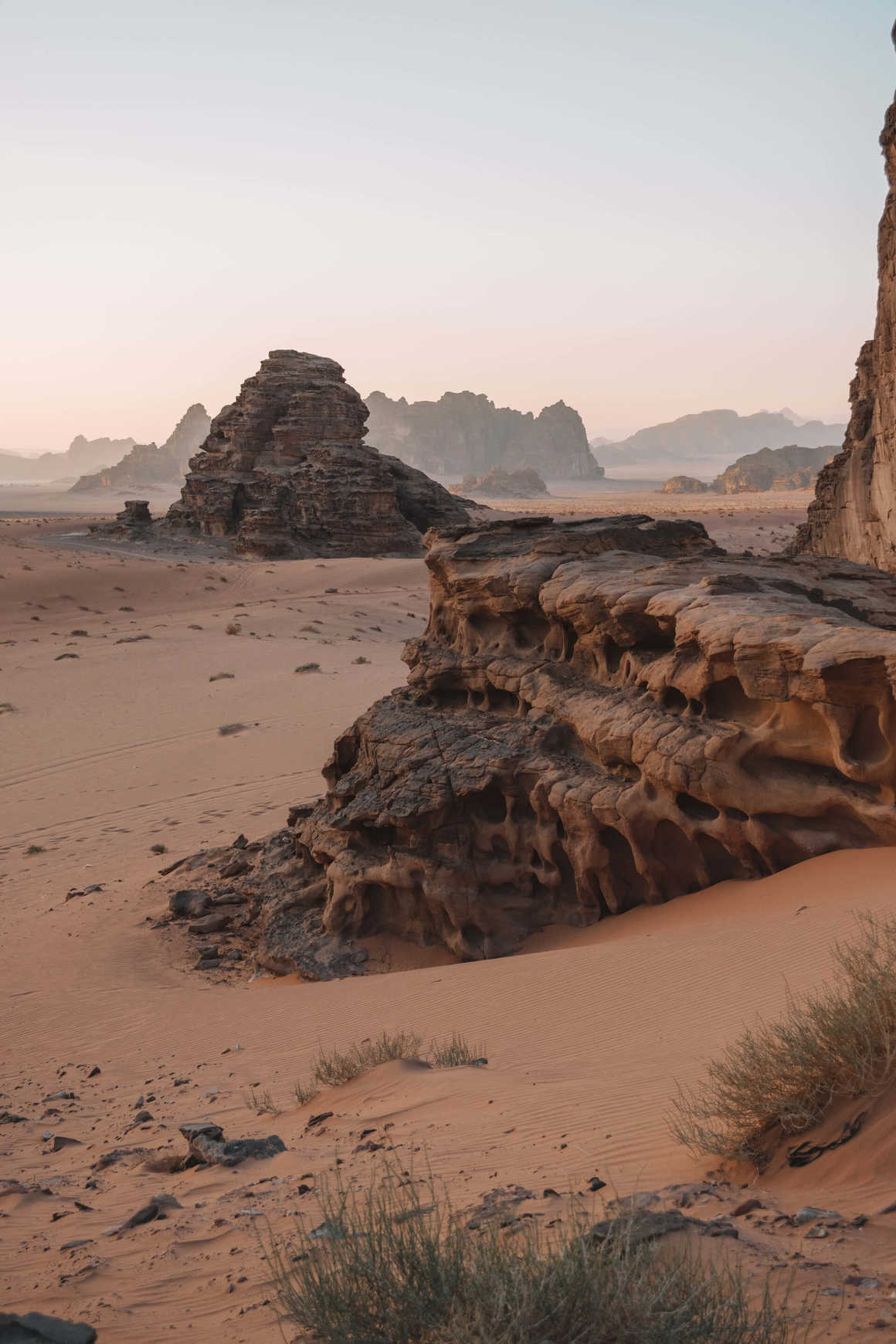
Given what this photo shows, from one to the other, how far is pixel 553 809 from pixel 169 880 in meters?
5.13

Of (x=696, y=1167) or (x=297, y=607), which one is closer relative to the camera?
(x=696, y=1167)

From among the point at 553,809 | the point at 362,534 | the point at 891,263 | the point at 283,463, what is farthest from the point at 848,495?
the point at 283,463

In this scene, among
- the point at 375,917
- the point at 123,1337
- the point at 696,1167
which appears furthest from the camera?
the point at 375,917

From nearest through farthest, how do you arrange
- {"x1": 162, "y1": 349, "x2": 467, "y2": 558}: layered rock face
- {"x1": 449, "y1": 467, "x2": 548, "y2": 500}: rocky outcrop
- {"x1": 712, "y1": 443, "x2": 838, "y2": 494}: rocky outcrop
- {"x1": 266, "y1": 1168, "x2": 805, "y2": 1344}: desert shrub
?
{"x1": 266, "y1": 1168, "x2": 805, "y2": 1344}: desert shrub, {"x1": 162, "y1": 349, "x2": 467, "y2": 558}: layered rock face, {"x1": 712, "y1": 443, "x2": 838, "y2": 494}: rocky outcrop, {"x1": 449, "y1": 467, "x2": 548, "y2": 500}: rocky outcrop

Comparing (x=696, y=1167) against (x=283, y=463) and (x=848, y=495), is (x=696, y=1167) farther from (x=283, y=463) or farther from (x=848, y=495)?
(x=283, y=463)

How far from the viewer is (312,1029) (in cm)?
714

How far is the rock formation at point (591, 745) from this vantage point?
7094 mm

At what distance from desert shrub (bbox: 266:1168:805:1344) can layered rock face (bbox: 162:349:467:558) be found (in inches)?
1586

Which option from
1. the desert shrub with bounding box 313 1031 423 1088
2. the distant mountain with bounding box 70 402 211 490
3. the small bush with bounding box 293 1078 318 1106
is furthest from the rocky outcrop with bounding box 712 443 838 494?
the small bush with bounding box 293 1078 318 1106

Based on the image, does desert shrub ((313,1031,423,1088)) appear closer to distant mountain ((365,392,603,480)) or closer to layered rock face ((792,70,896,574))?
layered rock face ((792,70,896,574))

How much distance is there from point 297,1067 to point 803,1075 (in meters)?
3.52

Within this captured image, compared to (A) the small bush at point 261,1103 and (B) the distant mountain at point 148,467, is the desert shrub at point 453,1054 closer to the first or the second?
(A) the small bush at point 261,1103

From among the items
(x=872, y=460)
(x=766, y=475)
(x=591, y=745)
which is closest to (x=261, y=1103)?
(x=591, y=745)

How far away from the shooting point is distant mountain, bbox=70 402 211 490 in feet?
467
